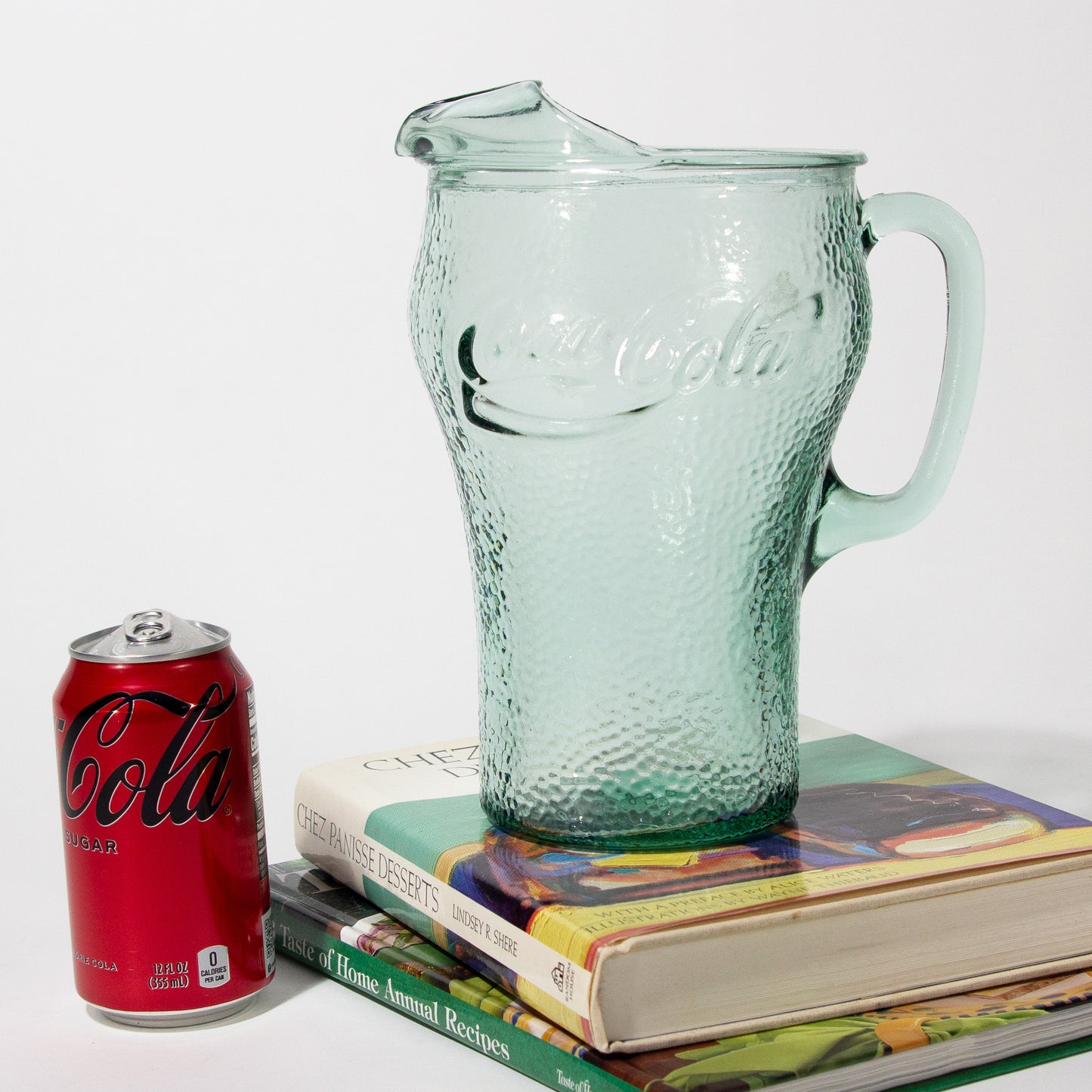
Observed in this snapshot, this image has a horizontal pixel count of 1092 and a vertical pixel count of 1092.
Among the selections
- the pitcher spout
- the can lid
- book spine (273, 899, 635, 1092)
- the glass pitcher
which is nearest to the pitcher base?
the glass pitcher

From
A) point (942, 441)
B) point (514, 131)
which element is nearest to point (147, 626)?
point (514, 131)

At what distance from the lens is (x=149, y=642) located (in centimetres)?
110

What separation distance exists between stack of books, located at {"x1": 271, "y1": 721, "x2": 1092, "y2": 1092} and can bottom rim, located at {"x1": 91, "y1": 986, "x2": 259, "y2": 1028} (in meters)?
0.09

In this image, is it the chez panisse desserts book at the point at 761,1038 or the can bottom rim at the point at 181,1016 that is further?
the can bottom rim at the point at 181,1016

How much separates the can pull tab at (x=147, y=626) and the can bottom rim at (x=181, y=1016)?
9.1 inches

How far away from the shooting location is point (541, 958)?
1.04 metres

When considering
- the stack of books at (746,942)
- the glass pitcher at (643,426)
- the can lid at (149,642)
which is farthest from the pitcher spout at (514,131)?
the stack of books at (746,942)

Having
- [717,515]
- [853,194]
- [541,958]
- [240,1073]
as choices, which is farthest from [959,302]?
[240,1073]

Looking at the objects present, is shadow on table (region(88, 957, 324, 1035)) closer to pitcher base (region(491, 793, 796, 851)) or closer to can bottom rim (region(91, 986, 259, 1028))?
can bottom rim (region(91, 986, 259, 1028))

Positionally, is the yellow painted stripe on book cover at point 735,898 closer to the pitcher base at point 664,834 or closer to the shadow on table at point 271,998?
the pitcher base at point 664,834

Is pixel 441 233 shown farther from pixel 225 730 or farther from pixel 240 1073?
pixel 240 1073

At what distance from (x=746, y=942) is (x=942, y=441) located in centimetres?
37

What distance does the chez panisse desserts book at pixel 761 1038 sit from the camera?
987 mm

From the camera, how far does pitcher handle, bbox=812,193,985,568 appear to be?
1180 millimetres
